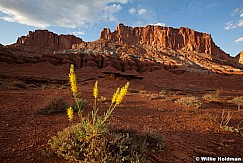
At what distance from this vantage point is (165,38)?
95.6 meters

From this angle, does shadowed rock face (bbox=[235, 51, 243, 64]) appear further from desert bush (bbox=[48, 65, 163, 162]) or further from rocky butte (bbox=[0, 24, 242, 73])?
desert bush (bbox=[48, 65, 163, 162])

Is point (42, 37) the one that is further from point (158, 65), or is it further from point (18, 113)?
point (18, 113)

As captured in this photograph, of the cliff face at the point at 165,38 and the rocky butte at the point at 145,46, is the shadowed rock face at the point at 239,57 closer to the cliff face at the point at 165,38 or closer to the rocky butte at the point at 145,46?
the rocky butte at the point at 145,46

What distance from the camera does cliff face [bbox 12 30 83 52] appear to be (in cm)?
10862

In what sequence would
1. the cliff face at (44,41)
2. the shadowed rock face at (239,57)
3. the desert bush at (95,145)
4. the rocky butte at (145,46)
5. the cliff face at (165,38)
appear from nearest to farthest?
A: 1. the desert bush at (95,145)
2. the rocky butte at (145,46)
3. the cliff face at (165,38)
4. the cliff face at (44,41)
5. the shadowed rock face at (239,57)

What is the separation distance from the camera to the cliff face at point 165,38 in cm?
9581

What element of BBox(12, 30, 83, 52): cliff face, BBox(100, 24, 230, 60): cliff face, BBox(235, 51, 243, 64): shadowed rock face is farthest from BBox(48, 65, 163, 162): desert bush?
BBox(235, 51, 243, 64): shadowed rock face

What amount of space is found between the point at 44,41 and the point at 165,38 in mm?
78465

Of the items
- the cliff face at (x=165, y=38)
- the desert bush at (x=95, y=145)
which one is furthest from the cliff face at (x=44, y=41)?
the desert bush at (x=95, y=145)

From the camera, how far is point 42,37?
112m

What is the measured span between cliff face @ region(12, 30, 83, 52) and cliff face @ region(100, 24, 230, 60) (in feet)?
117

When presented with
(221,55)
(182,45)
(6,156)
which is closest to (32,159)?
(6,156)

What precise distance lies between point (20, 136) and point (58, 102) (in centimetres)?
304

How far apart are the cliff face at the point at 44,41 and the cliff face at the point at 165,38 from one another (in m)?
35.6
